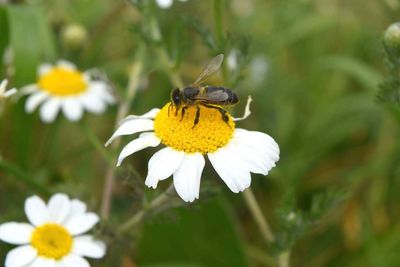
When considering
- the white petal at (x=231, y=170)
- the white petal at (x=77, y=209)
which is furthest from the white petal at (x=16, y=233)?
the white petal at (x=231, y=170)

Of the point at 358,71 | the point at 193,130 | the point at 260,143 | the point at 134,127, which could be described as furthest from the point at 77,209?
the point at 358,71

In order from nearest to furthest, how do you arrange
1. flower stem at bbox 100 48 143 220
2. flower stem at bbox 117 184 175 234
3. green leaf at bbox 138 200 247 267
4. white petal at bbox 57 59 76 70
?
flower stem at bbox 117 184 175 234, flower stem at bbox 100 48 143 220, green leaf at bbox 138 200 247 267, white petal at bbox 57 59 76 70

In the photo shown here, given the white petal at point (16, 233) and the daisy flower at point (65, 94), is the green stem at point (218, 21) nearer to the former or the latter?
the daisy flower at point (65, 94)

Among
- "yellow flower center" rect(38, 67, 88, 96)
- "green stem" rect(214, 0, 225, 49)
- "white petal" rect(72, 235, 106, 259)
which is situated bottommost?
"white petal" rect(72, 235, 106, 259)

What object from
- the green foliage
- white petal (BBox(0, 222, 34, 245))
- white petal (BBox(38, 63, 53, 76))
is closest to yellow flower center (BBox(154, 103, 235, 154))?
the green foliage

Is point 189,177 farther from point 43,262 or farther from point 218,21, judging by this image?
point 218,21

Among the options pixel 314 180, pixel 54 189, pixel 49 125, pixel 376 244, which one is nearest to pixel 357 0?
pixel 314 180

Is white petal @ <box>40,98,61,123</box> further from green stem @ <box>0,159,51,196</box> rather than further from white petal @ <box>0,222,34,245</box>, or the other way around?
white petal @ <box>0,222,34,245</box>
